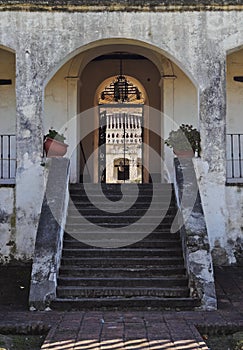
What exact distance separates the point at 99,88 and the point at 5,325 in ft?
29.9

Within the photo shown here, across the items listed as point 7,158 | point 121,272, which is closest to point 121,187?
point 121,272

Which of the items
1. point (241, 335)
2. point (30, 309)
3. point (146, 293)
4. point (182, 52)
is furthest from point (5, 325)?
point (182, 52)

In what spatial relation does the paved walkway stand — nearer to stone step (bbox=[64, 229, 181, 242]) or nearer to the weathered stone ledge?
stone step (bbox=[64, 229, 181, 242])

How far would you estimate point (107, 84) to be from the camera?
14125 millimetres

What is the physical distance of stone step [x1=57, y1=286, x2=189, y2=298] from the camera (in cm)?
670

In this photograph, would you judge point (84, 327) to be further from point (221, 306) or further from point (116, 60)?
point (116, 60)

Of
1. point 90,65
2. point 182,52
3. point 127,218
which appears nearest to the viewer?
point 127,218

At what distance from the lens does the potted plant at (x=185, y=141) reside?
9.11 meters

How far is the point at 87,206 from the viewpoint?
29.2 feet

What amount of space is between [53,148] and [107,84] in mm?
5481

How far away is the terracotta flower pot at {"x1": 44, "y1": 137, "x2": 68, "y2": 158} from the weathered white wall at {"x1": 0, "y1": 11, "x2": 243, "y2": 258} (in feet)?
0.57

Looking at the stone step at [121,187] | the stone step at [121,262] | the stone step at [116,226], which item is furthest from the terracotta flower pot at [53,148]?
the stone step at [121,262]

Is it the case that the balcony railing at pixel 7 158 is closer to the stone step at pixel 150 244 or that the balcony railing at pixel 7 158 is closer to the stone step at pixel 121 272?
the stone step at pixel 150 244

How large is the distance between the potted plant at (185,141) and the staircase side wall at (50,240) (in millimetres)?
2053
